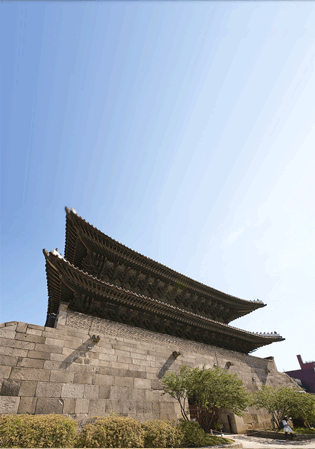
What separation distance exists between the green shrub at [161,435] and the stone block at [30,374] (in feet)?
13.3

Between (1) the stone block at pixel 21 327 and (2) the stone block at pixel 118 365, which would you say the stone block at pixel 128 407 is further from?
(1) the stone block at pixel 21 327

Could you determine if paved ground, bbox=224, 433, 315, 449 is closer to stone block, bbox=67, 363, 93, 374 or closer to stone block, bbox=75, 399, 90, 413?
stone block, bbox=75, 399, 90, 413

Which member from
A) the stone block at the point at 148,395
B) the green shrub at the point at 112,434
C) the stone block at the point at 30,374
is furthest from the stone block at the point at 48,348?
the stone block at the point at 148,395

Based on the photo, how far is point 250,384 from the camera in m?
16.7

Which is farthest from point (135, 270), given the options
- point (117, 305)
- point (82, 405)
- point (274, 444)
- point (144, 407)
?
point (274, 444)

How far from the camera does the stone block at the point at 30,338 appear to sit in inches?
345

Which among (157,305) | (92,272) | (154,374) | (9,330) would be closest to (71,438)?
(9,330)

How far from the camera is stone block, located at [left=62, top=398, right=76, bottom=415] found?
328 inches

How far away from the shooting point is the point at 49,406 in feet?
26.6

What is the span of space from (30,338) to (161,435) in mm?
5924

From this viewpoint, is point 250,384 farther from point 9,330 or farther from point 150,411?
point 9,330

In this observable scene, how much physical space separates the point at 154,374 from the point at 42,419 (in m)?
5.89

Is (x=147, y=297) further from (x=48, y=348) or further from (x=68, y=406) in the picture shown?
(x=68, y=406)

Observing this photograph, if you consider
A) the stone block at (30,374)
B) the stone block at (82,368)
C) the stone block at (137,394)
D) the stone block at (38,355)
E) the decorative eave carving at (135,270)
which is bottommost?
the stone block at (137,394)
